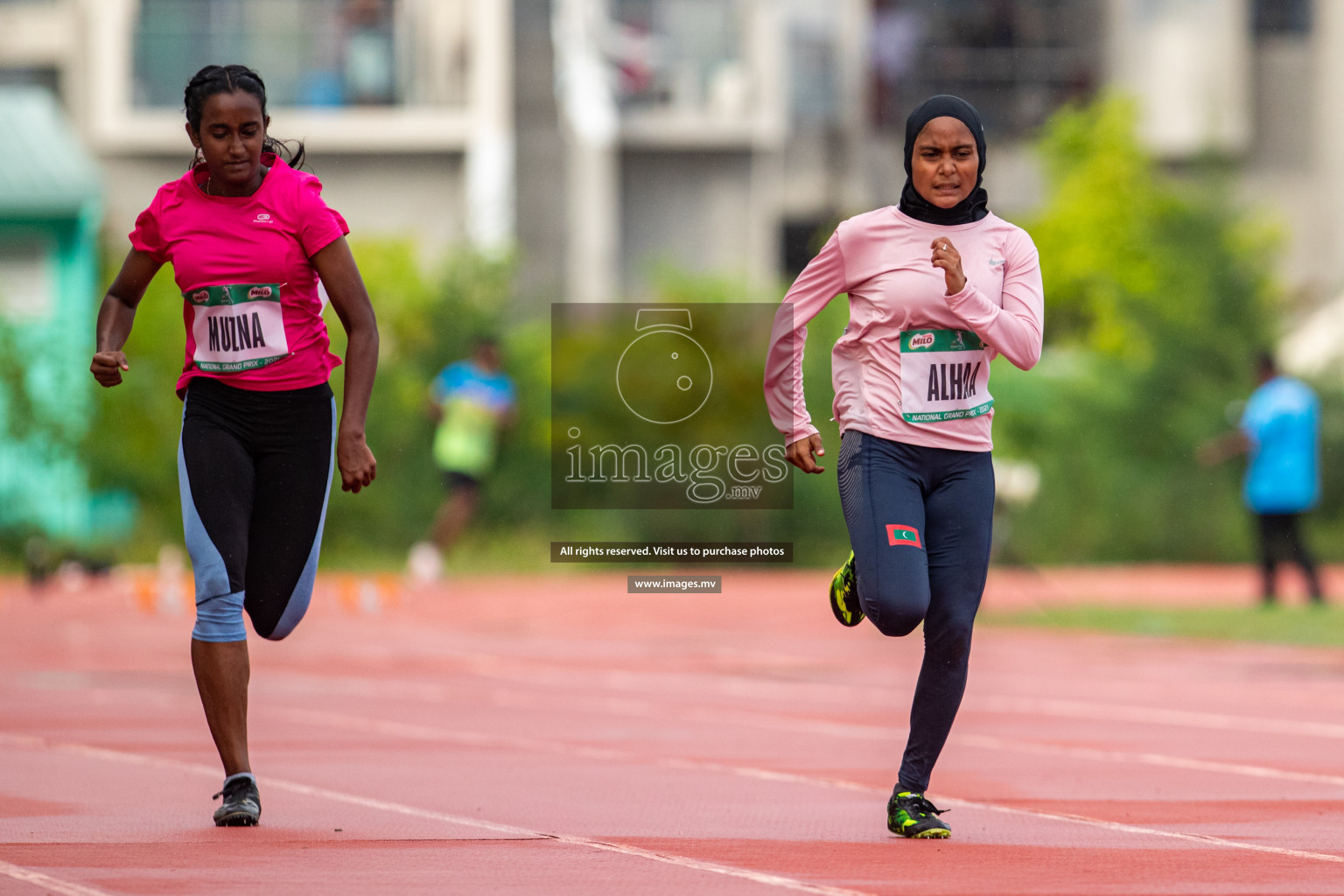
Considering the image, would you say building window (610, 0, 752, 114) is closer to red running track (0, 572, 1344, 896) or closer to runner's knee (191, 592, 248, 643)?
red running track (0, 572, 1344, 896)

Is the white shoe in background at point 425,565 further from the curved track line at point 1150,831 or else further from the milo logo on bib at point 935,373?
the milo logo on bib at point 935,373

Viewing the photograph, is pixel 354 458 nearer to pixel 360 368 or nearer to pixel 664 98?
pixel 360 368

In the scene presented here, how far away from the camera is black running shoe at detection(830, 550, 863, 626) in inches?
264

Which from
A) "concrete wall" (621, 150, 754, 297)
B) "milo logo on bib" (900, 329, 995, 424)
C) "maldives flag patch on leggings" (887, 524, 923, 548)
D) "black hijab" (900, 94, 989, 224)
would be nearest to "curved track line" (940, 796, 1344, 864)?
"maldives flag patch on leggings" (887, 524, 923, 548)

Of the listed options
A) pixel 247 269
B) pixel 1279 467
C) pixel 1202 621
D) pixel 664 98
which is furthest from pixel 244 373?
pixel 664 98

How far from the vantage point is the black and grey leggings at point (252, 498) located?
6.58 metres

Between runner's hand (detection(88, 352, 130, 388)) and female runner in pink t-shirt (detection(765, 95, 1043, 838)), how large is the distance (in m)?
1.92

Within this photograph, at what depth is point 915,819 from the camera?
257 inches

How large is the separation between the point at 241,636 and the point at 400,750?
2.34 metres

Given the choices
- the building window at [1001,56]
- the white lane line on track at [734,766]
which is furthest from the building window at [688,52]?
the white lane line on track at [734,766]

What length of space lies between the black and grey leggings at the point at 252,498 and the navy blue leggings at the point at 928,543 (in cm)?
154

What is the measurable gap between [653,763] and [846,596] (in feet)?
6.83

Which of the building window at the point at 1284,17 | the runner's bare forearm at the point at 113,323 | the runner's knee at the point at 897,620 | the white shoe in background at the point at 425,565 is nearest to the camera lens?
the runner's knee at the point at 897,620

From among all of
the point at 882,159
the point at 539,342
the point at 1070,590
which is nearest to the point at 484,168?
the point at 882,159
